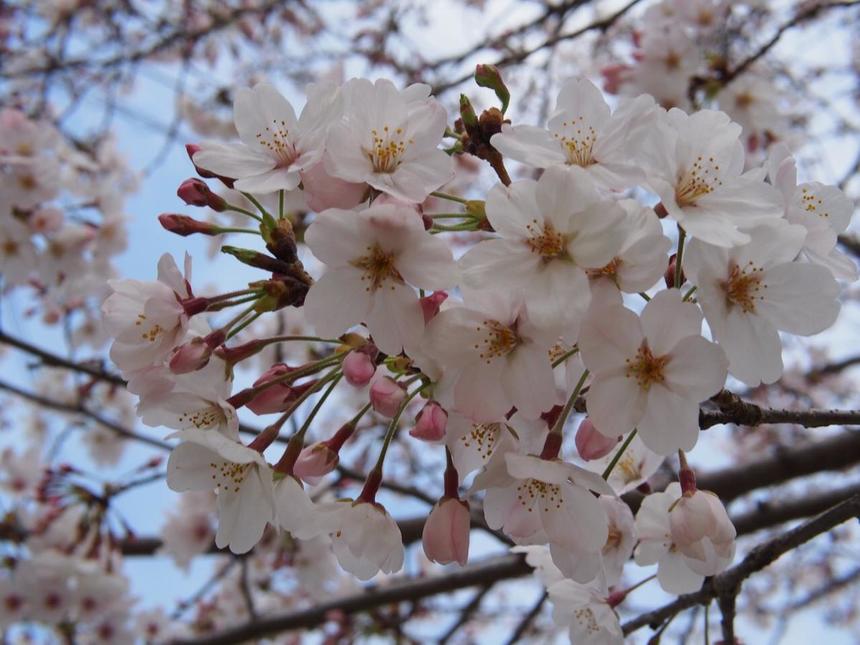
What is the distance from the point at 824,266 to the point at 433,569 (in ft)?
15.2

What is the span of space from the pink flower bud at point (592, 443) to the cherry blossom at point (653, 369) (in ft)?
0.27

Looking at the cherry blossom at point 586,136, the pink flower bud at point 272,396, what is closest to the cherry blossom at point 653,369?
the cherry blossom at point 586,136

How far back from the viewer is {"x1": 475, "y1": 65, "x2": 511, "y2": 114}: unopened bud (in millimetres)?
1458

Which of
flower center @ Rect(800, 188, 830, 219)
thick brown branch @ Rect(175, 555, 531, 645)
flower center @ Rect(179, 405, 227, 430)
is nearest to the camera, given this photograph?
flower center @ Rect(179, 405, 227, 430)

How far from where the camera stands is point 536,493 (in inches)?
51.6

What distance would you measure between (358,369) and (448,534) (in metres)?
0.35

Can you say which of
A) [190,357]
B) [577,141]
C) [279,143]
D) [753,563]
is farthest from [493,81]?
[753,563]

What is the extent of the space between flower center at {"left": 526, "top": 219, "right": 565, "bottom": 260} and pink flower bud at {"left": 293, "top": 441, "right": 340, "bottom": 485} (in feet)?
1.84

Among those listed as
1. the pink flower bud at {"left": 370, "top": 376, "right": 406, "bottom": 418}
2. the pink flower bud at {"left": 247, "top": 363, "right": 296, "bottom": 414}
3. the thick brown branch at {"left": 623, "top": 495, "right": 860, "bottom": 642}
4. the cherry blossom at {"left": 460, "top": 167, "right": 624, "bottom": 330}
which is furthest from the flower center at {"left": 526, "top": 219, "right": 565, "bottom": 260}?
the thick brown branch at {"left": 623, "top": 495, "right": 860, "bottom": 642}

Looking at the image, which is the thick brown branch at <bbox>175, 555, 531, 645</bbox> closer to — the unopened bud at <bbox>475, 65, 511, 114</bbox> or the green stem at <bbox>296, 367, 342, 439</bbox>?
the green stem at <bbox>296, 367, 342, 439</bbox>

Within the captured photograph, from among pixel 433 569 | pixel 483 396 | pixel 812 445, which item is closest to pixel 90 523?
pixel 433 569

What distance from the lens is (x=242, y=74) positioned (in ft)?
22.6

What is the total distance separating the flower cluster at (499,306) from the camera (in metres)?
1.17

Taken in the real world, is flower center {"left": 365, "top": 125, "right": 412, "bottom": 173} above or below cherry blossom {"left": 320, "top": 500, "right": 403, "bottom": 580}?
above
